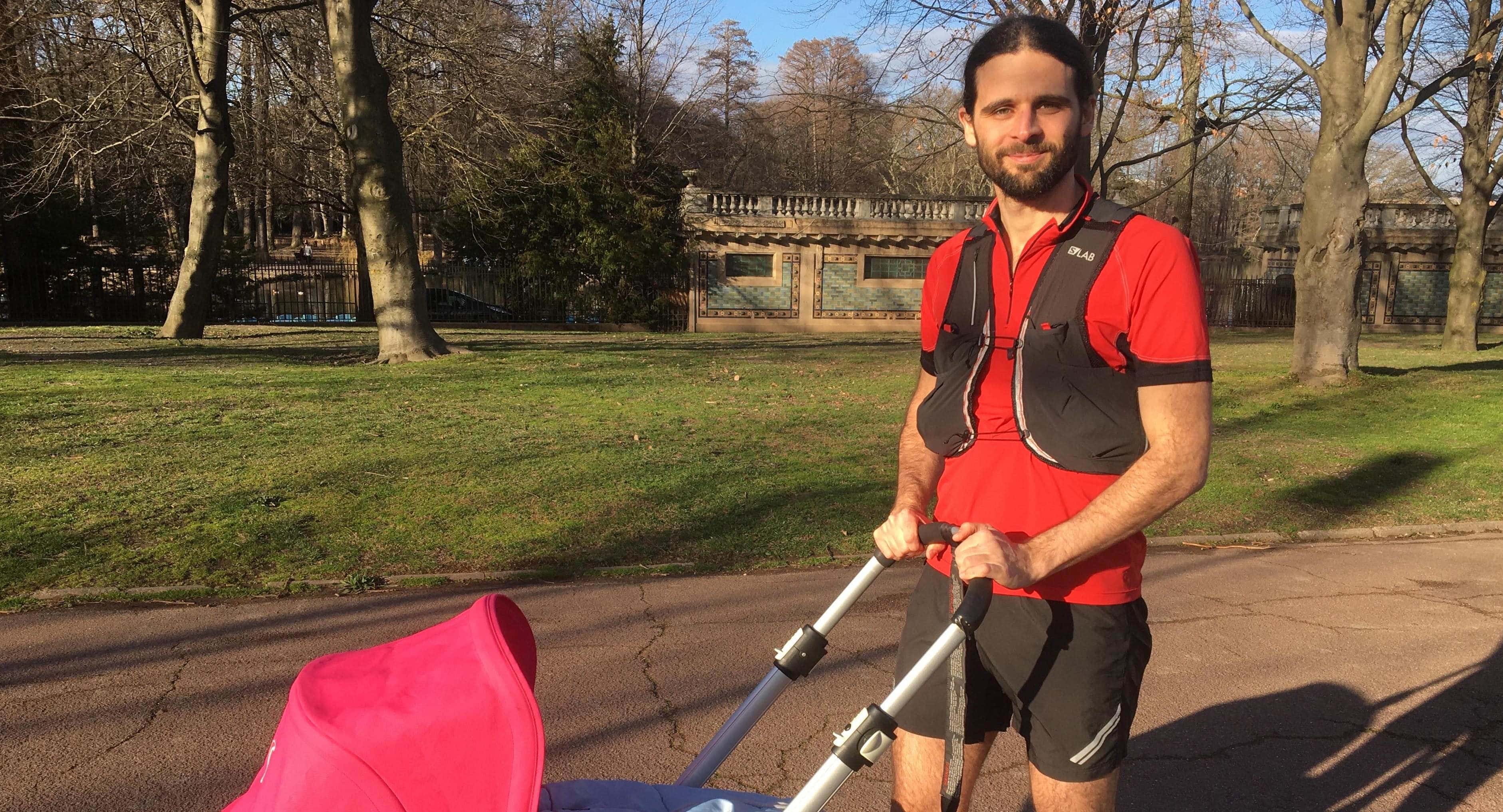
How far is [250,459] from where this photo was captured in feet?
26.7

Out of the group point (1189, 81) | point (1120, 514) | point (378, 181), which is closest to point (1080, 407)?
point (1120, 514)

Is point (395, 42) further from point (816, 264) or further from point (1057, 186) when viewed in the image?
point (1057, 186)

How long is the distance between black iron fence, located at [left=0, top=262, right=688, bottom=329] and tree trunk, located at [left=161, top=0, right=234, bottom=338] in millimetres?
7282

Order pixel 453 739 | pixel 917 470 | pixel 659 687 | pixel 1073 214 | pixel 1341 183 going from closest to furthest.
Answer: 1. pixel 453 739
2. pixel 1073 214
3. pixel 917 470
4. pixel 659 687
5. pixel 1341 183

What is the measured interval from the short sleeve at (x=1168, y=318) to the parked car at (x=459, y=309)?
28.4 m

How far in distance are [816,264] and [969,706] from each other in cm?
2957

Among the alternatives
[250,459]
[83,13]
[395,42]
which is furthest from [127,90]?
[250,459]

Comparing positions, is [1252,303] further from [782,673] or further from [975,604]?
[975,604]

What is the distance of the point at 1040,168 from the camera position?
208 centimetres

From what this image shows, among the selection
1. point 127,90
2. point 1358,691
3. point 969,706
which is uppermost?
point 127,90

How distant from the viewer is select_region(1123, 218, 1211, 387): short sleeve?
1.92 m

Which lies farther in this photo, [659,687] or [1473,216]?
[1473,216]

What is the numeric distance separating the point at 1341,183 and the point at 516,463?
12107 mm

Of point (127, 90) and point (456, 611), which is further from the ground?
point (127, 90)
